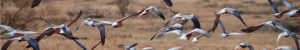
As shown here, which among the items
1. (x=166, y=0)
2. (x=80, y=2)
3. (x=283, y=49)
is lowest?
(x=80, y=2)

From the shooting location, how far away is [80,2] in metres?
18.1

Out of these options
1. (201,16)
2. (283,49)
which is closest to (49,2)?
(201,16)

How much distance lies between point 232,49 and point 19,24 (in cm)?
603

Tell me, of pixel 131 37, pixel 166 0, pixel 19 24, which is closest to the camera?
pixel 166 0

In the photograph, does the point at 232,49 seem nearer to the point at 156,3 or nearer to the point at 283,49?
the point at 156,3

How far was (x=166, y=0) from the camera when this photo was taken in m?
2.30

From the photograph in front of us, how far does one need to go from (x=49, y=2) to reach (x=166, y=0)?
16.0 metres

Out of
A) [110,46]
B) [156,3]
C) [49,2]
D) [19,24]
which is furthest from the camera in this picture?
[49,2]

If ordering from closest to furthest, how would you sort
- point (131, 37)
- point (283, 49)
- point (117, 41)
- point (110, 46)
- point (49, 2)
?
point (283, 49) < point (110, 46) < point (117, 41) < point (131, 37) < point (49, 2)

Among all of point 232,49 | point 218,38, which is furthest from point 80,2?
point 232,49

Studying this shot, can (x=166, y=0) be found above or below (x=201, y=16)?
above

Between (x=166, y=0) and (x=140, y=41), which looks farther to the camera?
(x=140, y=41)

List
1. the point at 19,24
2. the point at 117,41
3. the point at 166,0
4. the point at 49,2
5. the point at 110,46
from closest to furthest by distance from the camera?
the point at 166,0 → the point at 110,46 → the point at 117,41 → the point at 19,24 → the point at 49,2

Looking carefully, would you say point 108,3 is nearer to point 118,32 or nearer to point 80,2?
point 80,2
